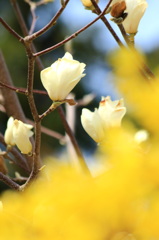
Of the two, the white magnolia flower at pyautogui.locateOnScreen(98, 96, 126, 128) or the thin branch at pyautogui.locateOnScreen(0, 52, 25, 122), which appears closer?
the white magnolia flower at pyautogui.locateOnScreen(98, 96, 126, 128)

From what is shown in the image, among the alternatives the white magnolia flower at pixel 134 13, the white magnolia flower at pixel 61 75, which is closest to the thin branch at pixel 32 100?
the white magnolia flower at pixel 61 75

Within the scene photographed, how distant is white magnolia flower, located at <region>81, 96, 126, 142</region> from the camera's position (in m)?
0.48

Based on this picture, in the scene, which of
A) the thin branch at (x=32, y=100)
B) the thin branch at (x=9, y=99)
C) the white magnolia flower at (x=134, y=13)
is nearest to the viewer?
the thin branch at (x=32, y=100)

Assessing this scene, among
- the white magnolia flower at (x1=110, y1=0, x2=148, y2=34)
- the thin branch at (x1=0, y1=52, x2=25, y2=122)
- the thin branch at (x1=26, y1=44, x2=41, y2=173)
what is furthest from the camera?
the thin branch at (x1=0, y1=52, x2=25, y2=122)

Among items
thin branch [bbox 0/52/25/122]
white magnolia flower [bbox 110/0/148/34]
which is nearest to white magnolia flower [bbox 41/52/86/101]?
white magnolia flower [bbox 110/0/148/34]

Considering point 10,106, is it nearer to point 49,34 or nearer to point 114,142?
point 114,142

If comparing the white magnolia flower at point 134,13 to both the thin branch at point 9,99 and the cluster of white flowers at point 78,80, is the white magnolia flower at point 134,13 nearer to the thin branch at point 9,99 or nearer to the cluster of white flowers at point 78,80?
the cluster of white flowers at point 78,80

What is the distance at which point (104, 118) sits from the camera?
49 centimetres

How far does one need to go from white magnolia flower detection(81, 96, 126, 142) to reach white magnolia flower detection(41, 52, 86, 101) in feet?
0.16

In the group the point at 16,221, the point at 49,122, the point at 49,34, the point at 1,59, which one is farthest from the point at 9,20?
the point at 16,221

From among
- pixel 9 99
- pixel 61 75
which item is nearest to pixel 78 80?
pixel 61 75

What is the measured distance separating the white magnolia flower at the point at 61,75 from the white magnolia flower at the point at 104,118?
0.05 m

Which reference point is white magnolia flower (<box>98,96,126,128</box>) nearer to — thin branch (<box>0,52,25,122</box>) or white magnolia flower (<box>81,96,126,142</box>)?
white magnolia flower (<box>81,96,126,142</box>)

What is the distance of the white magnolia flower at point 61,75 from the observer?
0.44 m
